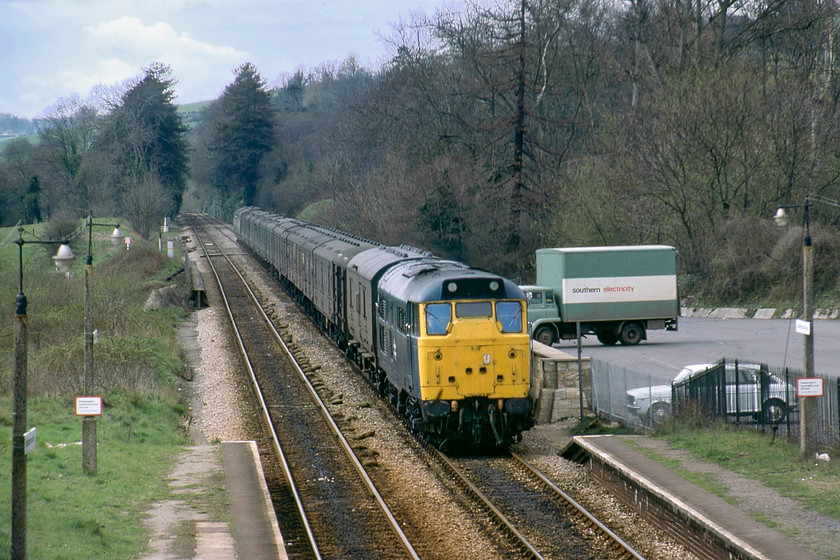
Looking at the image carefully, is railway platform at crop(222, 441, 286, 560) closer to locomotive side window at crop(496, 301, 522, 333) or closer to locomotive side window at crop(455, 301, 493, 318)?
locomotive side window at crop(455, 301, 493, 318)

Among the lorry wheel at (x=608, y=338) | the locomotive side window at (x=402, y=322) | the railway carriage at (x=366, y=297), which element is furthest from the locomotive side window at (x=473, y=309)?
the lorry wheel at (x=608, y=338)

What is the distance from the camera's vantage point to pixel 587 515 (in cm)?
1266

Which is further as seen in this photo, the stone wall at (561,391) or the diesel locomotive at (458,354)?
the stone wall at (561,391)

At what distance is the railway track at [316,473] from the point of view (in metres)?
11.9

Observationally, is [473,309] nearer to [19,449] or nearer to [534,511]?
[534,511]

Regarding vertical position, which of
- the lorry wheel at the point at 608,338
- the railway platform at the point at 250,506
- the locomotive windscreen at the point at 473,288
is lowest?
the railway platform at the point at 250,506

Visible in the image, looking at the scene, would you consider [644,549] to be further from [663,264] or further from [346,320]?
[663,264]

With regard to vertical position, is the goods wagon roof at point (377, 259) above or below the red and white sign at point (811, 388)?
above

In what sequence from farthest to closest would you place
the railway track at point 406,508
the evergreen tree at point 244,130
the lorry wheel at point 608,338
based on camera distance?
the evergreen tree at point 244,130 → the lorry wheel at point 608,338 → the railway track at point 406,508

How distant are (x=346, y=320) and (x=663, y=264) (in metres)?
10.9

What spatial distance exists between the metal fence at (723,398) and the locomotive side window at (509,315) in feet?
12.3

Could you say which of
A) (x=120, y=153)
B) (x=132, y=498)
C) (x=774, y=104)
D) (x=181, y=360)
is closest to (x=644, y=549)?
(x=132, y=498)

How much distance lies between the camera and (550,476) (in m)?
→ 15.0

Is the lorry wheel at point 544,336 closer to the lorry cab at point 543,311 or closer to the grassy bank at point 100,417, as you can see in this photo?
the lorry cab at point 543,311
